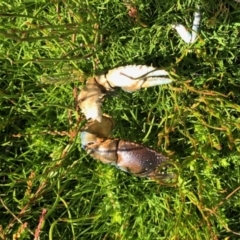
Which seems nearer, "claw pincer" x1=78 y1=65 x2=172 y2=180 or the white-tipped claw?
"claw pincer" x1=78 y1=65 x2=172 y2=180

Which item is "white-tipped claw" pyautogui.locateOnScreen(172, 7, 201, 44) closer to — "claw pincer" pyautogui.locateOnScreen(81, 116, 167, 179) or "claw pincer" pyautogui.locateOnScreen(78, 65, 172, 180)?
"claw pincer" pyautogui.locateOnScreen(78, 65, 172, 180)

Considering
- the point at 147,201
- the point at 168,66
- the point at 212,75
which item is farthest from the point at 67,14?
the point at 147,201

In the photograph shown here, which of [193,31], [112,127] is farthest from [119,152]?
[193,31]

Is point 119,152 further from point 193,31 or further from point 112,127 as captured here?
point 193,31

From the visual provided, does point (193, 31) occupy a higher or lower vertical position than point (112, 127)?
higher

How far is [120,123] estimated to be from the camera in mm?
1321

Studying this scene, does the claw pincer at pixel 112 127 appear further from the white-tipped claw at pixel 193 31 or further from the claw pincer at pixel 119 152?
→ the white-tipped claw at pixel 193 31

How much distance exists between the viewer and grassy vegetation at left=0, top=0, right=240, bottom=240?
1.28 m

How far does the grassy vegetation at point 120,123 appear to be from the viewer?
1283 mm

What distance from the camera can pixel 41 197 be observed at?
1299mm

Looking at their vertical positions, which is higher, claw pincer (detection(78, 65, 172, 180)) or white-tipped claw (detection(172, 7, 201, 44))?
white-tipped claw (detection(172, 7, 201, 44))

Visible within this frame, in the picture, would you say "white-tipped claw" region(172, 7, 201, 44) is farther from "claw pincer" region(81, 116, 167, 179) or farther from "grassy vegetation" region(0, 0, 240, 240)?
"claw pincer" region(81, 116, 167, 179)

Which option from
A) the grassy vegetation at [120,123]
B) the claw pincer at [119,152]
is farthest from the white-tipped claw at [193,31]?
the claw pincer at [119,152]

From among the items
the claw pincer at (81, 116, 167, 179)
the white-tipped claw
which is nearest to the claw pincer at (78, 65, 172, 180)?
the claw pincer at (81, 116, 167, 179)
